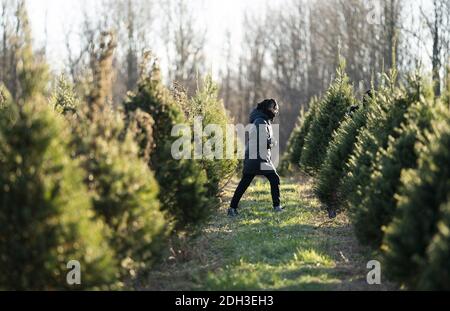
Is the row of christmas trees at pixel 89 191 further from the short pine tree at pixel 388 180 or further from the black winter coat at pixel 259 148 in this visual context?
the black winter coat at pixel 259 148

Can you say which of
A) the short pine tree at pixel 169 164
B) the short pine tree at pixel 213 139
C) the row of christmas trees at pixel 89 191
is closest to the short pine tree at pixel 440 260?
the row of christmas trees at pixel 89 191

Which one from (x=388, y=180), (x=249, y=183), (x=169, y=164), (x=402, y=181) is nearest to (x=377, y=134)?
(x=388, y=180)

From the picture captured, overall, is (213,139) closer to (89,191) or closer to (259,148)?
(259,148)

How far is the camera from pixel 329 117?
1274 cm

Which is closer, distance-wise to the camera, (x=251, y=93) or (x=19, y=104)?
(x=19, y=104)

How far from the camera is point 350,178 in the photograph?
27.2ft

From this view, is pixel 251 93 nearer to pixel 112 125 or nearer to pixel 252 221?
pixel 252 221

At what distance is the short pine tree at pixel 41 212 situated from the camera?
462cm

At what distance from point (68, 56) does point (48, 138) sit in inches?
1394

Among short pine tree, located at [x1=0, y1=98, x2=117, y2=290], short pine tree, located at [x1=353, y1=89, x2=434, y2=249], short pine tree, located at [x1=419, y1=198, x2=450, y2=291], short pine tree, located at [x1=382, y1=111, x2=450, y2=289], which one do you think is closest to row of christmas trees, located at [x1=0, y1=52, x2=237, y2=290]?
short pine tree, located at [x1=0, y1=98, x2=117, y2=290]

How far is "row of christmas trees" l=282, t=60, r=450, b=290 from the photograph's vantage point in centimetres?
465

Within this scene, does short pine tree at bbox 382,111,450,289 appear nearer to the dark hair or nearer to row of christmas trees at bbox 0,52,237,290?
row of christmas trees at bbox 0,52,237,290

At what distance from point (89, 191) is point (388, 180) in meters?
3.25
